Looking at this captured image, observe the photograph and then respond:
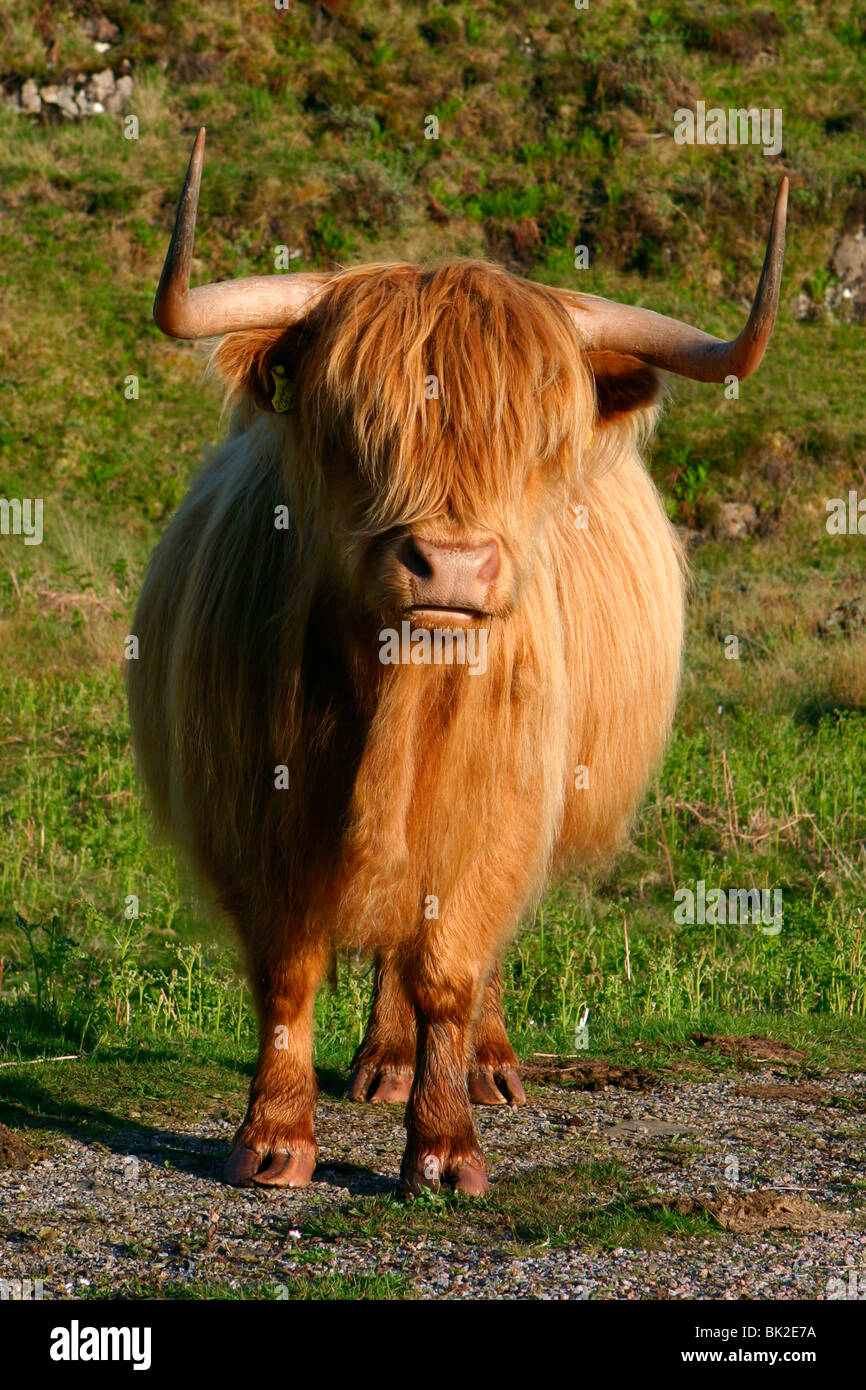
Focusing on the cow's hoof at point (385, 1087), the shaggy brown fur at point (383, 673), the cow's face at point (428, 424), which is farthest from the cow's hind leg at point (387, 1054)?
the cow's face at point (428, 424)

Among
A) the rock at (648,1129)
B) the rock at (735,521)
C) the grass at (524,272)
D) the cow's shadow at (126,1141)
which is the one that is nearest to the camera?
the cow's shadow at (126,1141)

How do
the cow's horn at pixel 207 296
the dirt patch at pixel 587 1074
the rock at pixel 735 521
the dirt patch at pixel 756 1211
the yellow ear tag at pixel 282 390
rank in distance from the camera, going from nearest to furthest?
the cow's horn at pixel 207 296, the dirt patch at pixel 756 1211, the yellow ear tag at pixel 282 390, the dirt patch at pixel 587 1074, the rock at pixel 735 521

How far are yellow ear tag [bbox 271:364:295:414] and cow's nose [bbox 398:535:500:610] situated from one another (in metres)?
0.57

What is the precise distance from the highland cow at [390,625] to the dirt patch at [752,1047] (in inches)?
55.6

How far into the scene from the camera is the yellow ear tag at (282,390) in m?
3.29

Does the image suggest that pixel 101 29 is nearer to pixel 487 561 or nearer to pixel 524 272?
pixel 524 272

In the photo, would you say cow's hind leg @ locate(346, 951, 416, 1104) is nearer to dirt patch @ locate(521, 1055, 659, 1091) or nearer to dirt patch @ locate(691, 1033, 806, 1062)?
dirt patch @ locate(521, 1055, 659, 1091)

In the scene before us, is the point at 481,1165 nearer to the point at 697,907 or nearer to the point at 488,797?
the point at 488,797

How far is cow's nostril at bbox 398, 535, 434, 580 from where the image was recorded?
9.46 feet

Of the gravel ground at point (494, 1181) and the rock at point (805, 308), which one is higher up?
the rock at point (805, 308)

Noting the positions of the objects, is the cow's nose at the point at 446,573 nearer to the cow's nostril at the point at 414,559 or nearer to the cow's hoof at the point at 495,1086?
the cow's nostril at the point at 414,559
